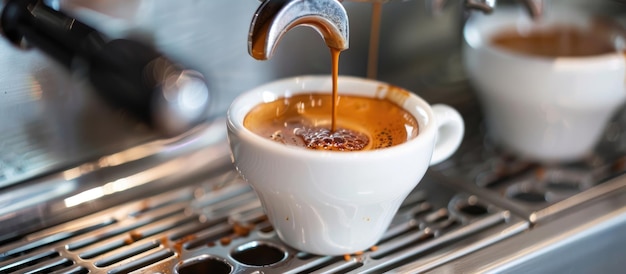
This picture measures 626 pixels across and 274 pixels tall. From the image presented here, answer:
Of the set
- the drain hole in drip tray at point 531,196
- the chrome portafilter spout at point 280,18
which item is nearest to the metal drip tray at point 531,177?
the drain hole in drip tray at point 531,196

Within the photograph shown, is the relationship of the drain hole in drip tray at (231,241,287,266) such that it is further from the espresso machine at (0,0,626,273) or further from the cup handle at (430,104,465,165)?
the cup handle at (430,104,465,165)

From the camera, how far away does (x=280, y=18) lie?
1.44ft

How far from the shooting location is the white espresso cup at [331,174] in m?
0.47

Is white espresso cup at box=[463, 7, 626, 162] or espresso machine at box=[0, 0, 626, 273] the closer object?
espresso machine at box=[0, 0, 626, 273]

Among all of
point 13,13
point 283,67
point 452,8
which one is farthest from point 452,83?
point 13,13

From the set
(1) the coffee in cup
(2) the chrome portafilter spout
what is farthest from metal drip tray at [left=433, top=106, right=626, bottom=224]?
(2) the chrome portafilter spout

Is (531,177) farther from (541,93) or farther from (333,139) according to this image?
(333,139)

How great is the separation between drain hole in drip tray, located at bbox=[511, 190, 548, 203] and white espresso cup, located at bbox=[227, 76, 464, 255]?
10 cm

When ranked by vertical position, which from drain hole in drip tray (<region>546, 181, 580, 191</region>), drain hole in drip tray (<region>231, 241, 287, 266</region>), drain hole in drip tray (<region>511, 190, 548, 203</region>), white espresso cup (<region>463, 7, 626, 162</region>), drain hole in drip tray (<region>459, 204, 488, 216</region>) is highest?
white espresso cup (<region>463, 7, 626, 162</region>)

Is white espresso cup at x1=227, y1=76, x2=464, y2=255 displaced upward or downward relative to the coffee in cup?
downward

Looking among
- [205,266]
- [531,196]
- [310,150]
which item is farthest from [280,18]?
[531,196]

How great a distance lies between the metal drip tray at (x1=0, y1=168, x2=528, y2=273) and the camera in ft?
1.72

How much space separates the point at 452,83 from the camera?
82cm

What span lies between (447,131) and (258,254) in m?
0.17
